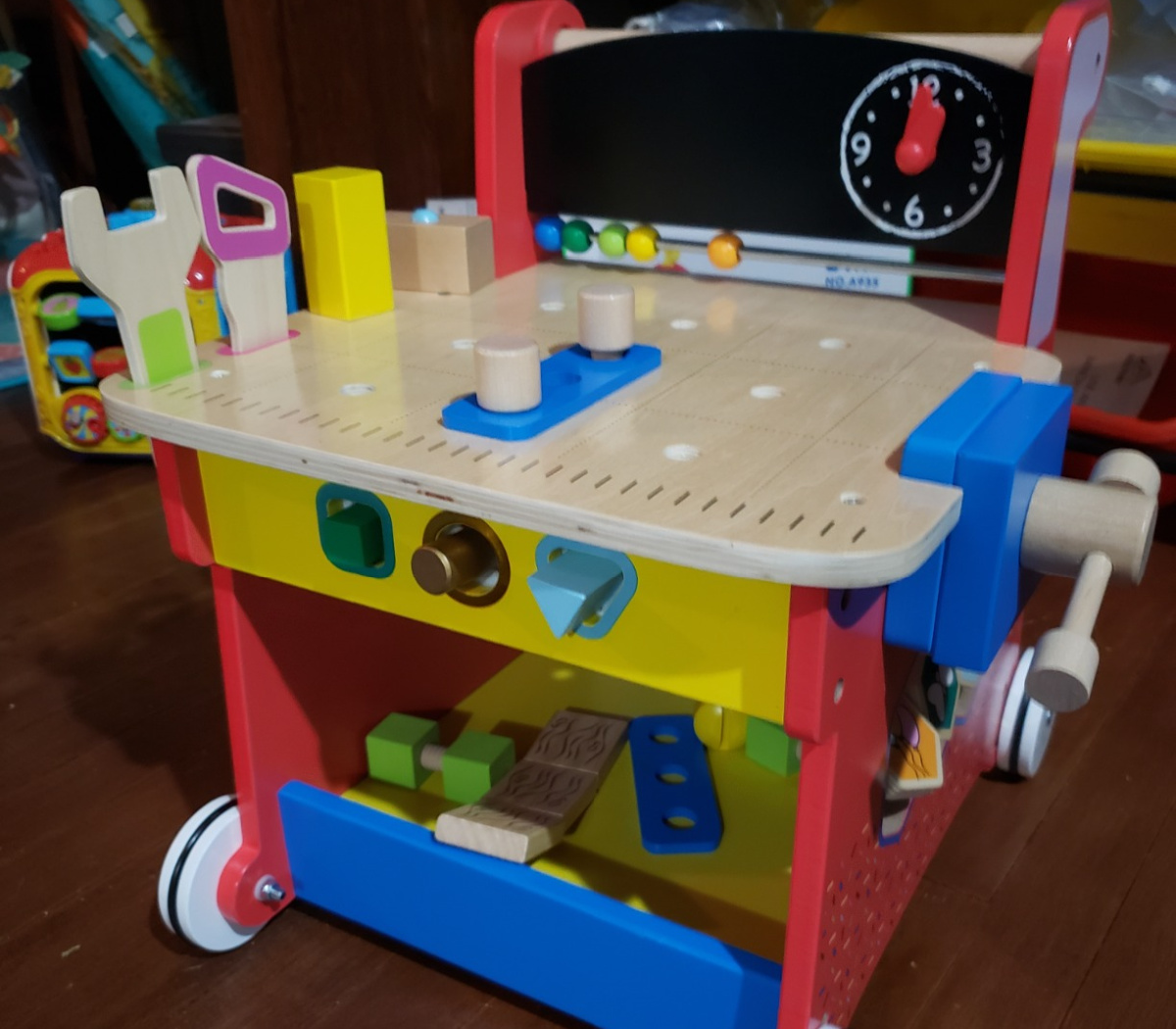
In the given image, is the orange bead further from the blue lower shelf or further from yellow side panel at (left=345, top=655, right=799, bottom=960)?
the blue lower shelf

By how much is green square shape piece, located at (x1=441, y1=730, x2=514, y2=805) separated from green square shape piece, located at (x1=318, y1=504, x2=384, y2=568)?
27 cm

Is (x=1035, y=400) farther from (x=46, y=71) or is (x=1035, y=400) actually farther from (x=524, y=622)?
(x=46, y=71)

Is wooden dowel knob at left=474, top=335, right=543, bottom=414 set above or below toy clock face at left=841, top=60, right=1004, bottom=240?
below

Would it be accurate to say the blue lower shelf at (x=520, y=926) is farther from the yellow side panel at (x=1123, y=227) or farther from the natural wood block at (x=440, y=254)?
the yellow side panel at (x=1123, y=227)

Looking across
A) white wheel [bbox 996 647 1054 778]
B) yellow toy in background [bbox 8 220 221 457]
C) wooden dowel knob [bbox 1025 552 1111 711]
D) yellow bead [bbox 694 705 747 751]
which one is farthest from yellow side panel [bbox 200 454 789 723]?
yellow toy in background [bbox 8 220 221 457]

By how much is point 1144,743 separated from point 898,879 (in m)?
0.42

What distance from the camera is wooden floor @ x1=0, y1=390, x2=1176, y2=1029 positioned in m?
0.82

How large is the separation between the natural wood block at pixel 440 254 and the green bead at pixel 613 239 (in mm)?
110

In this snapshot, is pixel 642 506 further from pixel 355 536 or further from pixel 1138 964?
pixel 1138 964

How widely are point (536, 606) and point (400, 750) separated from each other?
1.14 feet

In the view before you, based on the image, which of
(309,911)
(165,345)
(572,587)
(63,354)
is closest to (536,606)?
(572,587)

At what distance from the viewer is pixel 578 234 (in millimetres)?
1021

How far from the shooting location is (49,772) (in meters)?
1.08

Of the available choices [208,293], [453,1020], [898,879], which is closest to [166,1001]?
[453,1020]
